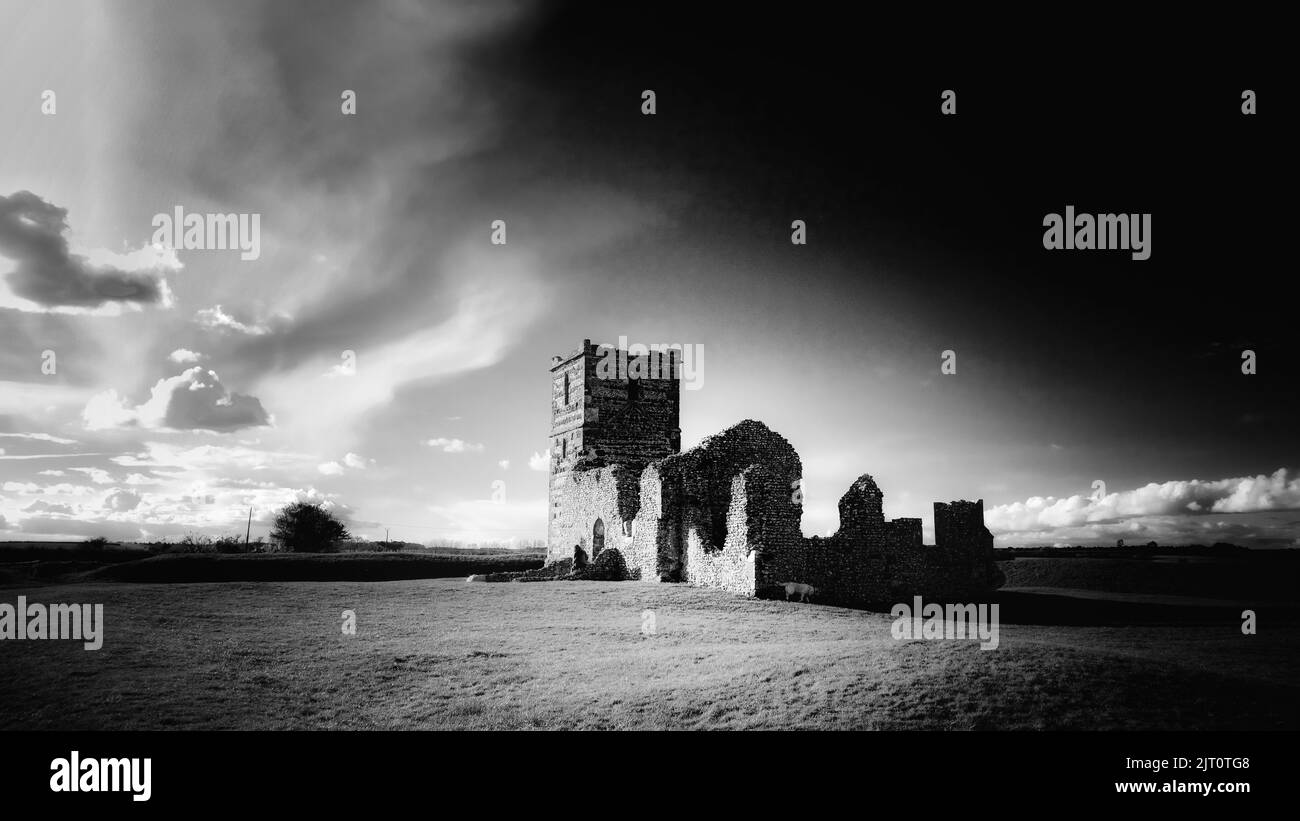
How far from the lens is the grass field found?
1065 centimetres

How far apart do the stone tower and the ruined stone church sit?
1.46 feet

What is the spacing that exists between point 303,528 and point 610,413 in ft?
85.1

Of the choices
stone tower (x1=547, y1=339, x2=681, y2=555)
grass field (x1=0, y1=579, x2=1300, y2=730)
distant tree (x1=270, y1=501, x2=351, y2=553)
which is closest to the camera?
grass field (x1=0, y1=579, x2=1300, y2=730)

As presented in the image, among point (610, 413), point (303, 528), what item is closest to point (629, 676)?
point (610, 413)

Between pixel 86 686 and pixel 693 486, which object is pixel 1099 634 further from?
pixel 86 686

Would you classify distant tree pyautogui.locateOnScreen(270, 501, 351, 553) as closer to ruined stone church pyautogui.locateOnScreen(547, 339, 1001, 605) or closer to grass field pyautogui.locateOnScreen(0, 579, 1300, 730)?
ruined stone church pyautogui.locateOnScreen(547, 339, 1001, 605)

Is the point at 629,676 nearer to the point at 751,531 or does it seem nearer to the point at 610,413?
the point at 751,531

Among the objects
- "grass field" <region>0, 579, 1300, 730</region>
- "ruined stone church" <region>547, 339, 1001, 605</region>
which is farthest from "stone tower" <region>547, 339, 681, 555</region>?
"grass field" <region>0, 579, 1300, 730</region>

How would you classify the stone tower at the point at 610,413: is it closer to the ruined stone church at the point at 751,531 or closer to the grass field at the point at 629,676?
the ruined stone church at the point at 751,531

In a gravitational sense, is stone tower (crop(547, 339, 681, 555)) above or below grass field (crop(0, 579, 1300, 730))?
above

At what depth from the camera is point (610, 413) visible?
134ft

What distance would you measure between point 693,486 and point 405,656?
52.5 feet
